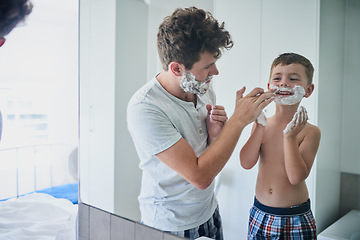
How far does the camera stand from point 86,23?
1225mm

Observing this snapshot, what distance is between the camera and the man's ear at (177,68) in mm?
828

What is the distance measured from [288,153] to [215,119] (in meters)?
0.21

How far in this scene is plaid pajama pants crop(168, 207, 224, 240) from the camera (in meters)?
0.83

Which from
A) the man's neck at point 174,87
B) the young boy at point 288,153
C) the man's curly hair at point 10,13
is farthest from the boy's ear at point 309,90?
the man's curly hair at point 10,13

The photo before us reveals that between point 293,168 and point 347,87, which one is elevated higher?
point 347,87

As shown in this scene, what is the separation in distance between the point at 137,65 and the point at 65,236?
88cm

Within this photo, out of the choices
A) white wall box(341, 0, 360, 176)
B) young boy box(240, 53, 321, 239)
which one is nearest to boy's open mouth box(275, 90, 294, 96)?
young boy box(240, 53, 321, 239)

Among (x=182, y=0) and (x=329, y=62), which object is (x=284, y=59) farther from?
(x=182, y=0)

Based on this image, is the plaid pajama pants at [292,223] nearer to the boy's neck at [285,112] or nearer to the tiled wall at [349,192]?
the tiled wall at [349,192]

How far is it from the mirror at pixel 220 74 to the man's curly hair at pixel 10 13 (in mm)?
360

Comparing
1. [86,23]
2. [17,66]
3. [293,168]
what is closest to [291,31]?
[293,168]

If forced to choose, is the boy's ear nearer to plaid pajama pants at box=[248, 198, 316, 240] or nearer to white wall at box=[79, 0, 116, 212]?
plaid pajama pants at box=[248, 198, 316, 240]

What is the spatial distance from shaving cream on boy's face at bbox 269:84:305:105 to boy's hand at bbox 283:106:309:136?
0.07ft

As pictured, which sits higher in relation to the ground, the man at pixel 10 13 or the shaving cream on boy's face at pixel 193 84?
the man at pixel 10 13
